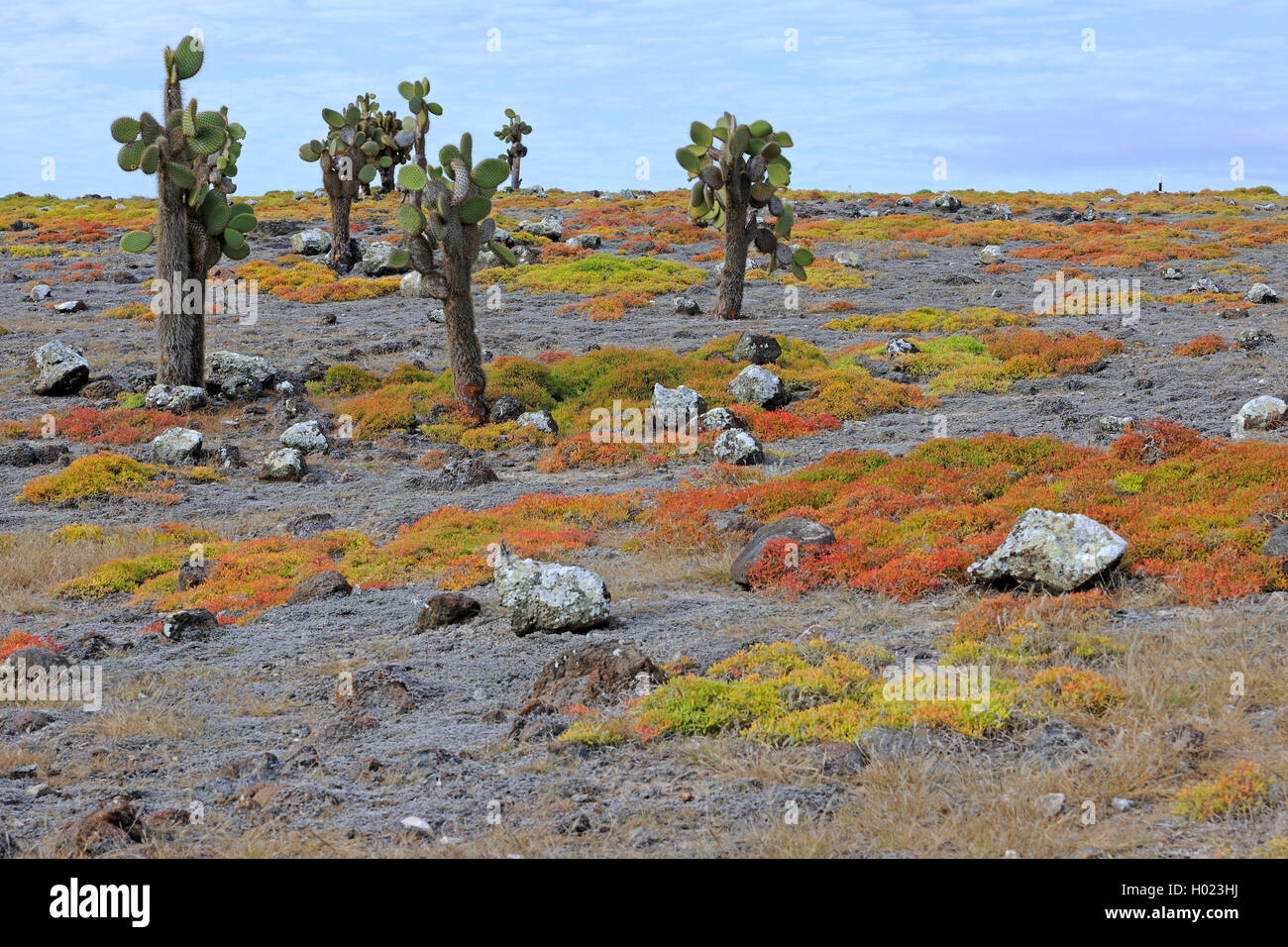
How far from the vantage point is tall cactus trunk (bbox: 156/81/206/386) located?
21969 mm

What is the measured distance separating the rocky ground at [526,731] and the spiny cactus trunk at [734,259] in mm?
11705

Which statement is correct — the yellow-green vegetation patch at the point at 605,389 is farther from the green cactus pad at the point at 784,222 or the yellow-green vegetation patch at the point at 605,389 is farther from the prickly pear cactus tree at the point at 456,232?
the green cactus pad at the point at 784,222

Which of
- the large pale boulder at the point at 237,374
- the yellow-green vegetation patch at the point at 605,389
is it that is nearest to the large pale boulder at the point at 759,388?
the yellow-green vegetation patch at the point at 605,389

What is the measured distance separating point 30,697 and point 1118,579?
30.4 feet

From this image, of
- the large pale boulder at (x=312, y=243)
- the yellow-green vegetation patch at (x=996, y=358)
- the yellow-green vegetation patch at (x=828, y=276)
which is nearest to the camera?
the yellow-green vegetation patch at (x=996, y=358)

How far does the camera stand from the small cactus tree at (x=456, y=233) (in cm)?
2036

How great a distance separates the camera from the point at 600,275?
37219 millimetres

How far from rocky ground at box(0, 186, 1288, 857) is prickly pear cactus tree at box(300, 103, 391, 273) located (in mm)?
23874

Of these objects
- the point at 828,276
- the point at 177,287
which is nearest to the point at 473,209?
the point at 177,287

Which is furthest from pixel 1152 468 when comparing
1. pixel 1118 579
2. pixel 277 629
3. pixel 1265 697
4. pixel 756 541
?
pixel 277 629

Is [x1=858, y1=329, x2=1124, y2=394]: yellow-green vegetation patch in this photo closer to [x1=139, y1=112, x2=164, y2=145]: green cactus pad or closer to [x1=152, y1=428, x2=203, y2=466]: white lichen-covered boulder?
[x1=152, y1=428, x2=203, y2=466]: white lichen-covered boulder

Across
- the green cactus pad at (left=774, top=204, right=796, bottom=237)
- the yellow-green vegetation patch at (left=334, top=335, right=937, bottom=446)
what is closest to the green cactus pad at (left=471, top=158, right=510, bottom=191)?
the yellow-green vegetation patch at (left=334, top=335, right=937, bottom=446)

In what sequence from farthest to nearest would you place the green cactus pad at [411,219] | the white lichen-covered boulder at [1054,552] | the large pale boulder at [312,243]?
1. the large pale boulder at [312,243]
2. the green cactus pad at [411,219]
3. the white lichen-covered boulder at [1054,552]
